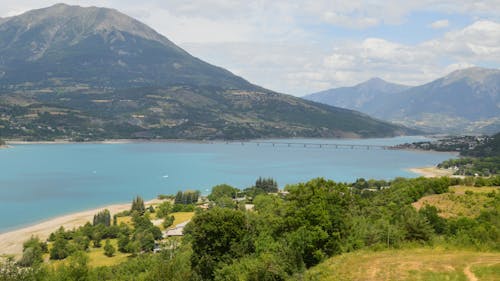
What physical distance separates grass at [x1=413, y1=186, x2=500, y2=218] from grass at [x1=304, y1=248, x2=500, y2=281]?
16505mm

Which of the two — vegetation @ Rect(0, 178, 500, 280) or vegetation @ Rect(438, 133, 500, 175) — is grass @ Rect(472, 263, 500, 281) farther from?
vegetation @ Rect(438, 133, 500, 175)

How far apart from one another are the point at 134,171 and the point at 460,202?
105m

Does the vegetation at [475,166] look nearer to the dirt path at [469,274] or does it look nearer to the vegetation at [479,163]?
the vegetation at [479,163]

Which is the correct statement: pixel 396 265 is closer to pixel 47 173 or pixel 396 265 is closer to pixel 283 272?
pixel 283 272

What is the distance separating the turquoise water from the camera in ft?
282

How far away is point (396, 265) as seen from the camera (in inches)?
635

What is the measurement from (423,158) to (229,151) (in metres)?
78.1

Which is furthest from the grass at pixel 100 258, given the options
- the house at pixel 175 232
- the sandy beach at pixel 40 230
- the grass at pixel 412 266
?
the grass at pixel 412 266

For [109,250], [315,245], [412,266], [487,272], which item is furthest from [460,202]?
[109,250]

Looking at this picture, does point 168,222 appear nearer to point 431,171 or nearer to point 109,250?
point 109,250

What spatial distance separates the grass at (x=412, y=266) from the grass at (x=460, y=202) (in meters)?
16.5

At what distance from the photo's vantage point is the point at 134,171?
12950 cm

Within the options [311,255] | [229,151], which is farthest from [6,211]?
[229,151]

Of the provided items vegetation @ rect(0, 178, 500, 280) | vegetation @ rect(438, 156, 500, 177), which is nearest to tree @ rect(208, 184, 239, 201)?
vegetation @ rect(0, 178, 500, 280)
